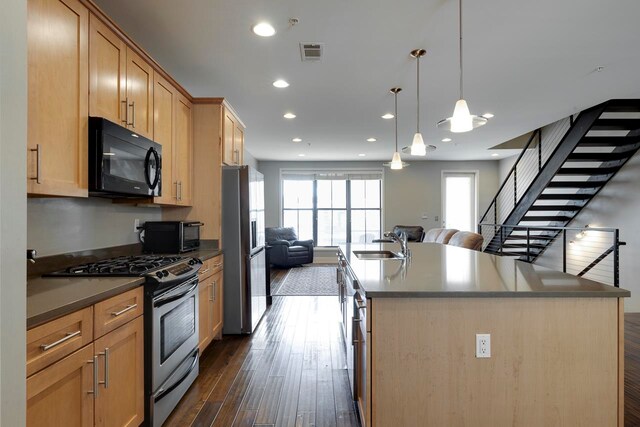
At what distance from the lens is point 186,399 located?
2.22 m

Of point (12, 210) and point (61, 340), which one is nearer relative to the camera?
point (12, 210)

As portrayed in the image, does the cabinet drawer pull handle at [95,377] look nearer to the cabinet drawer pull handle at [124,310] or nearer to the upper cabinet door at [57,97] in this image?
the cabinet drawer pull handle at [124,310]

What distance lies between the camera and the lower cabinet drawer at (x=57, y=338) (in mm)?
1111

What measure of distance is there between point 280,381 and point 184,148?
220 cm

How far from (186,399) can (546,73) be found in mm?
4120

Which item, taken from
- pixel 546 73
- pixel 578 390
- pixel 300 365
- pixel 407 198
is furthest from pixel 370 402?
Answer: pixel 407 198

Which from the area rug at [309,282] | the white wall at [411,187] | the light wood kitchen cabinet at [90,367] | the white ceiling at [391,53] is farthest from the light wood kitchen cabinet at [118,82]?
the white wall at [411,187]

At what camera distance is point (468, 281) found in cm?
170

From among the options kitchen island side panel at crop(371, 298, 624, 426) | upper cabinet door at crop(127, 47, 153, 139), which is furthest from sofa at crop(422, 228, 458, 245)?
upper cabinet door at crop(127, 47, 153, 139)

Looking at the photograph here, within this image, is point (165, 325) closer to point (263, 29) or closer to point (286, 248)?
point (263, 29)

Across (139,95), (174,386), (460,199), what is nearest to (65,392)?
(174,386)

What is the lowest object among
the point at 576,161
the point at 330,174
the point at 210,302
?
the point at 210,302

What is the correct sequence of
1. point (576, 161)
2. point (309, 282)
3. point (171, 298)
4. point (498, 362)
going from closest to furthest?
point (498, 362), point (171, 298), point (576, 161), point (309, 282)

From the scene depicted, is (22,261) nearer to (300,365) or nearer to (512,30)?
(300,365)
